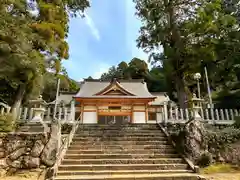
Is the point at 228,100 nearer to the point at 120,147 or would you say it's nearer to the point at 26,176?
the point at 120,147

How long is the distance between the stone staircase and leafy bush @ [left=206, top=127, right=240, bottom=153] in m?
1.42

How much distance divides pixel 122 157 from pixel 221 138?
3739 mm

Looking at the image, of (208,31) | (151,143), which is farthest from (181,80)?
(151,143)

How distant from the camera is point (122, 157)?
634cm

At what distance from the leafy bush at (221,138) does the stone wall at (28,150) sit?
541 centimetres

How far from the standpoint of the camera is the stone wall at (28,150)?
18.9 feet

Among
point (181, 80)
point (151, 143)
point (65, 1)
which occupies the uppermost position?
point (65, 1)

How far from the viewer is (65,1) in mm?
13680

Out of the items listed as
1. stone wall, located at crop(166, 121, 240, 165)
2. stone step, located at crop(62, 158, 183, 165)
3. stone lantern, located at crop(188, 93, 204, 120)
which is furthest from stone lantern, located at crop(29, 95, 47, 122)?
stone lantern, located at crop(188, 93, 204, 120)

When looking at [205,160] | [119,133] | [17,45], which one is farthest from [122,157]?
[17,45]

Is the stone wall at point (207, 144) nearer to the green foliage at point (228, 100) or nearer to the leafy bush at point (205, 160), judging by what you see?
the leafy bush at point (205, 160)

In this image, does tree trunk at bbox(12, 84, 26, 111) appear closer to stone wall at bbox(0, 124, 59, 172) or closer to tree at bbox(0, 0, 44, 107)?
tree at bbox(0, 0, 44, 107)

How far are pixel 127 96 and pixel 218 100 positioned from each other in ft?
23.2

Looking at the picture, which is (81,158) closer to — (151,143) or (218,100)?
(151,143)
